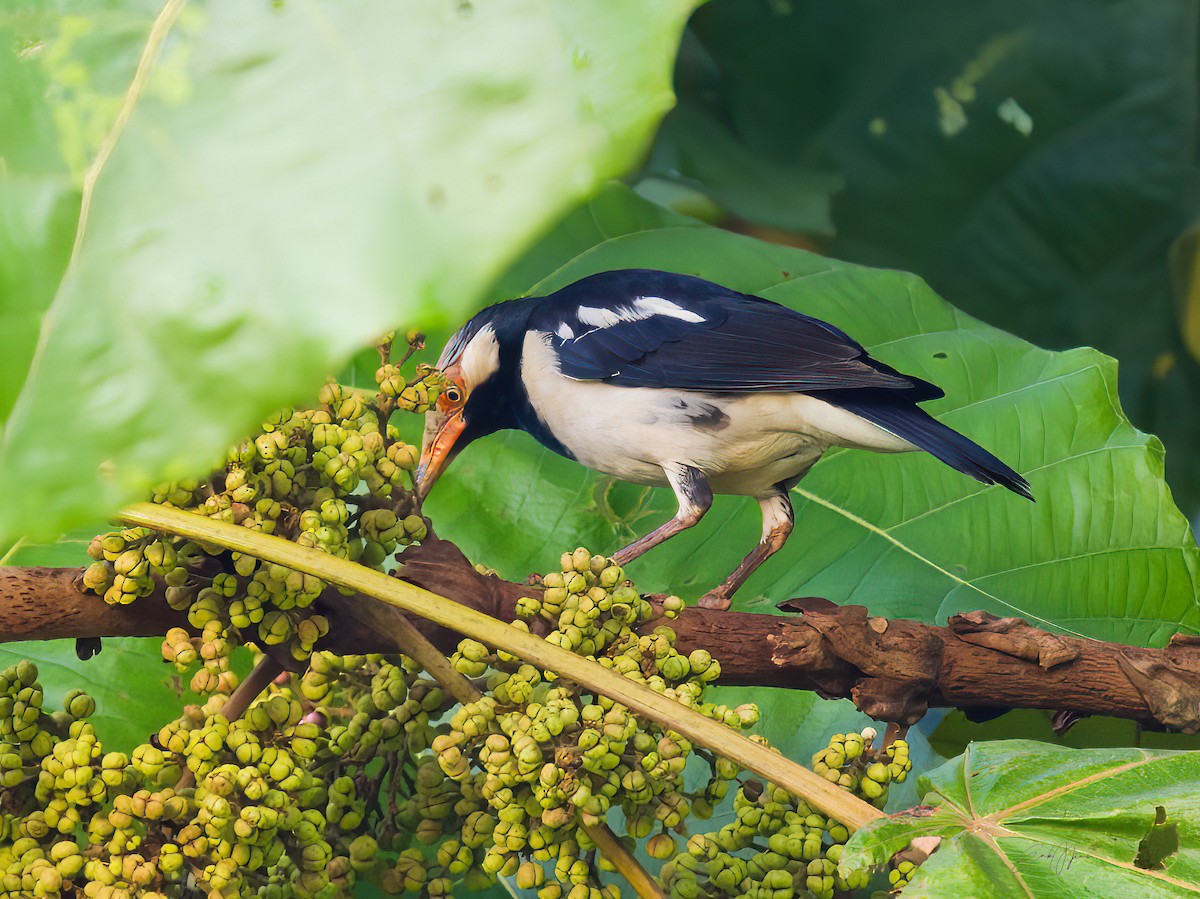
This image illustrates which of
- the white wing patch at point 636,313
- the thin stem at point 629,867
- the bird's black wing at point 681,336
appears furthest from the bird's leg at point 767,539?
the thin stem at point 629,867

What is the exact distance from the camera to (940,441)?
3.92 feet

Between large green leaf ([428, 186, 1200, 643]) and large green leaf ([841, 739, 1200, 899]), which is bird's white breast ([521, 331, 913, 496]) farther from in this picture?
large green leaf ([841, 739, 1200, 899])

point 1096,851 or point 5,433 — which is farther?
point 1096,851

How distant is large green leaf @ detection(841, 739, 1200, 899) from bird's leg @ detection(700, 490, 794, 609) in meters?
0.43

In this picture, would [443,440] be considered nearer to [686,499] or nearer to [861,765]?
[686,499]

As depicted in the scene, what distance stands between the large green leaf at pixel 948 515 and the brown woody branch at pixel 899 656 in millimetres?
297

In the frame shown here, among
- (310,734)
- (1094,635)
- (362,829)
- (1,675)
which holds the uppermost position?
(1,675)

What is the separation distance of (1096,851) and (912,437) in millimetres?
621

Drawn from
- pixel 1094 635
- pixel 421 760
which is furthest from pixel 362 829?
pixel 1094 635

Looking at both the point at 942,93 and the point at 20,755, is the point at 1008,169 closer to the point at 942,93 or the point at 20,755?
the point at 942,93

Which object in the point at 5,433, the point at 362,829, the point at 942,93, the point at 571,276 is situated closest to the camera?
the point at 5,433

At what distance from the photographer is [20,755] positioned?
647 millimetres

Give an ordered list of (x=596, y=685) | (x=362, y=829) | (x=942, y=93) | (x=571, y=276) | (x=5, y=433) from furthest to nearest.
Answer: (x=942, y=93)
(x=571, y=276)
(x=362, y=829)
(x=596, y=685)
(x=5, y=433)

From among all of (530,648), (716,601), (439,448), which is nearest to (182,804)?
(530,648)
